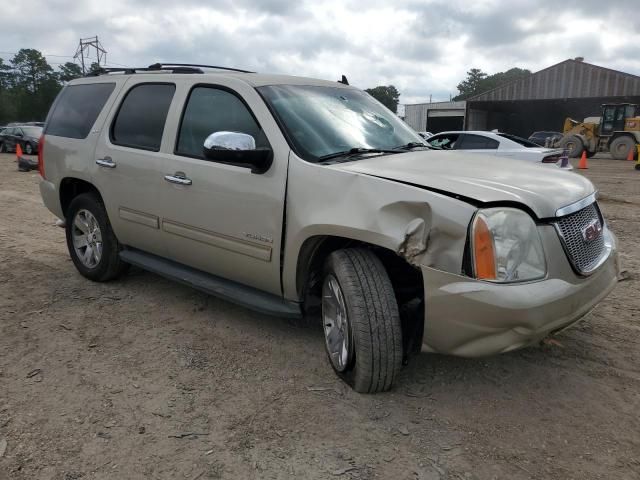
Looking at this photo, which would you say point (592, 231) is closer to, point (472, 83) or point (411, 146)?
point (411, 146)

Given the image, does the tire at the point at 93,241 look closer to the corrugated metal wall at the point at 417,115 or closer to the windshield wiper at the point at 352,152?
the windshield wiper at the point at 352,152

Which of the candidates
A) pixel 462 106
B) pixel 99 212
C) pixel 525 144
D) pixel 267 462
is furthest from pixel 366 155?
pixel 462 106

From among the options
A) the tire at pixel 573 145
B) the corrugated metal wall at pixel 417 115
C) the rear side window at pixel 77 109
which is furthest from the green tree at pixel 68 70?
the rear side window at pixel 77 109

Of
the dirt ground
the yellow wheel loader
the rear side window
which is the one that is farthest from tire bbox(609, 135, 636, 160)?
the rear side window

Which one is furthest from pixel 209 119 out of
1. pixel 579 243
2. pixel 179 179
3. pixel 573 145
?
pixel 573 145

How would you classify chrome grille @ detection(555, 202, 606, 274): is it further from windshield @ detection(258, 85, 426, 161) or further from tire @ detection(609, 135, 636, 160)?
tire @ detection(609, 135, 636, 160)

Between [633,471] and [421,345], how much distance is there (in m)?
1.07

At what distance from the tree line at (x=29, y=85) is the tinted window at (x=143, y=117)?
7203cm

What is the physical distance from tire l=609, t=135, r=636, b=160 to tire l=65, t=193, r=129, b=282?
25.8 m

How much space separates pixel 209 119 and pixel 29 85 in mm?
84997

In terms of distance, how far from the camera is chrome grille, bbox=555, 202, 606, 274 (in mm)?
2605

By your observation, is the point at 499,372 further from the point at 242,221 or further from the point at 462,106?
the point at 462,106

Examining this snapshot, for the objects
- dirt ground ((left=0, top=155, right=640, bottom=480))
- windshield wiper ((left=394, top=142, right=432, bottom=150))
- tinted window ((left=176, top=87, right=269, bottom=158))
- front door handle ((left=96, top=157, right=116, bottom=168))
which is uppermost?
tinted window ((left=176, top=87, right=269, bottom=158))

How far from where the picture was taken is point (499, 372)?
318 centimetres
